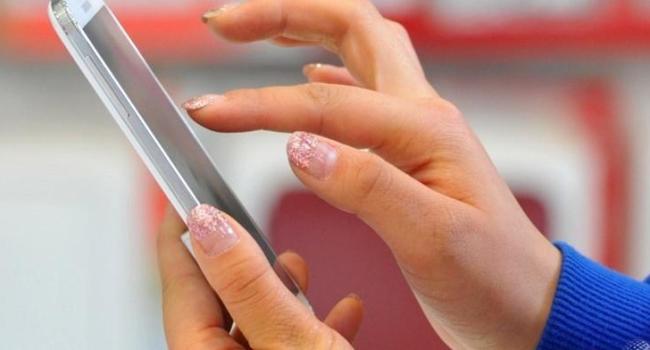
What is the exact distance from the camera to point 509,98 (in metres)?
0.85

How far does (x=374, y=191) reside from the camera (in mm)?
378

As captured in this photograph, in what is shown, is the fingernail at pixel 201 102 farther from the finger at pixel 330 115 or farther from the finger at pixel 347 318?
the finger at pixel 347 318

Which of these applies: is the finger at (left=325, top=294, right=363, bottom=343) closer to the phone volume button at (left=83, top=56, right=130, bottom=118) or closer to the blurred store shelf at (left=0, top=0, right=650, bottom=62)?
the phone volume button at (left=83, top=56, right=130, bottom=118)

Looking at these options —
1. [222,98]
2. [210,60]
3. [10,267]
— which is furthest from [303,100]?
[10,267]

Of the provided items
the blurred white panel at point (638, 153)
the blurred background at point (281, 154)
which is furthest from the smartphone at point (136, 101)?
→ the blurred white panel at point (638, 153)

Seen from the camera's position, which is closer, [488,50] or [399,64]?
[399,64]

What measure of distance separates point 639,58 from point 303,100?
0.56 m

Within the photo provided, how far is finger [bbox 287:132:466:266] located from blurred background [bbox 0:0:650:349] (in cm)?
44

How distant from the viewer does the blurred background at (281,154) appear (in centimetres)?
83

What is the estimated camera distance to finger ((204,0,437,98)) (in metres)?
0.46

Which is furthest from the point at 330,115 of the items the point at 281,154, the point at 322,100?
the point at 281,154

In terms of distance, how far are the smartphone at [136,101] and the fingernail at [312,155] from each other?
0.05 m

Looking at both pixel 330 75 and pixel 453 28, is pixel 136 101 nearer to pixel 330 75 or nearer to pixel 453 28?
pixel 330 75

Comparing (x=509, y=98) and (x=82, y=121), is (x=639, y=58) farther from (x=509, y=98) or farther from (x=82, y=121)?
(x=82, y=121)
